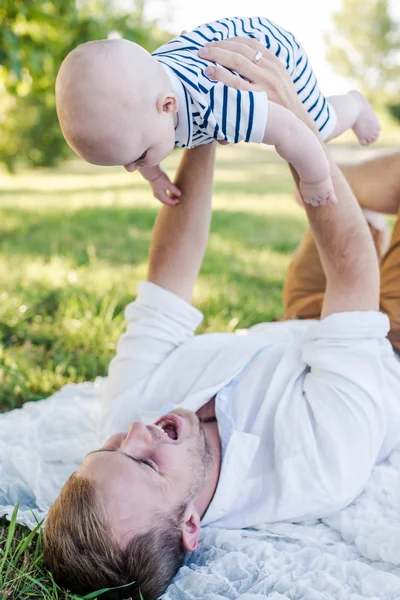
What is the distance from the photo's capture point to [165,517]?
6.29 feet

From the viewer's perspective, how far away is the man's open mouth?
2145 mm

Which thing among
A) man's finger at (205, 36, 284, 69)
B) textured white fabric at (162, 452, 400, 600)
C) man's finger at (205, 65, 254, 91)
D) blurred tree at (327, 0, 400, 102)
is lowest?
textured white fabric at (162, 452, 400, 600)

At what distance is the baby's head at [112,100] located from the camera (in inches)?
67.0

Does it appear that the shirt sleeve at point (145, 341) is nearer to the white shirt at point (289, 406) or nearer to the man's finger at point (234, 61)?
the white shirt at point (289, 406)

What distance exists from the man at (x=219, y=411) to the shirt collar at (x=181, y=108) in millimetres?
111

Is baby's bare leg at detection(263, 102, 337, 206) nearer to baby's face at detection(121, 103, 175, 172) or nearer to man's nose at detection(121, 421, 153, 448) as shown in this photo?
baby's face at detection(121, 103, 175, 172)

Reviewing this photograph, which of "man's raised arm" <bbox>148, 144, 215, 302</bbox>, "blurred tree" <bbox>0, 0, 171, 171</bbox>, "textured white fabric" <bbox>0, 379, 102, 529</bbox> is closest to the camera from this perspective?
"textured white fabric" <bbox>0, 379, 102, 529</bbox>

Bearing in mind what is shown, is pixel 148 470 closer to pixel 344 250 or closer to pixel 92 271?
pixel 344 250

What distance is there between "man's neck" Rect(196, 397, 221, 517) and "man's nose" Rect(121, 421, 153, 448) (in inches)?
9.3

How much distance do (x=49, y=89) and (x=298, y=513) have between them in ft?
20.7

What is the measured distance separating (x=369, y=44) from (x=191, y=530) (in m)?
35.1

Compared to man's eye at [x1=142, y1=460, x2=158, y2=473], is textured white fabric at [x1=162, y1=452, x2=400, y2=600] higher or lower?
lower

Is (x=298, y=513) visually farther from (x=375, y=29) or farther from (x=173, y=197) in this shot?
(x=375, y=29)

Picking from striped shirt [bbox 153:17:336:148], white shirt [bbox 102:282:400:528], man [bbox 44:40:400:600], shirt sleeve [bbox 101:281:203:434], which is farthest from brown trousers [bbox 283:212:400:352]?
striped shirt [bbox 153:17:336:148]
